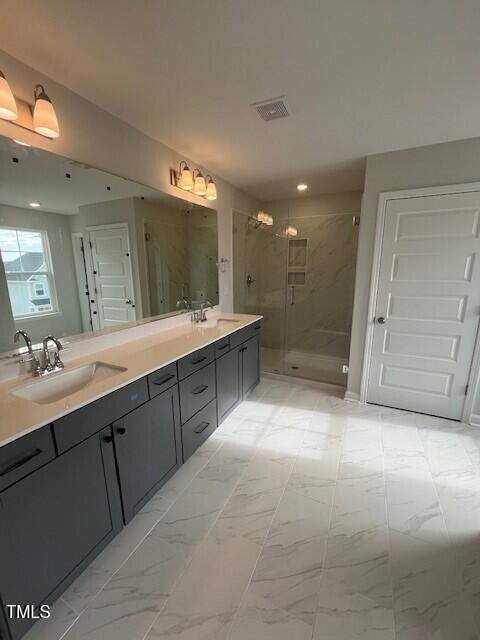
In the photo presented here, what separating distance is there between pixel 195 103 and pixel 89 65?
0.58 meters

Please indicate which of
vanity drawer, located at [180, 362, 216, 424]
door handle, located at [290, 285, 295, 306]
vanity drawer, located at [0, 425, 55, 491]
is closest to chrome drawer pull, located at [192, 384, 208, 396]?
vanity drawer, located at [180, 362, 216, 424]

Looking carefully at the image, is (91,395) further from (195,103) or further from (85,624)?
(195,103)

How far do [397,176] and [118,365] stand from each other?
273cm

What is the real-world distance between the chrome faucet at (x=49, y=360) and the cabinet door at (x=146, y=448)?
524mm

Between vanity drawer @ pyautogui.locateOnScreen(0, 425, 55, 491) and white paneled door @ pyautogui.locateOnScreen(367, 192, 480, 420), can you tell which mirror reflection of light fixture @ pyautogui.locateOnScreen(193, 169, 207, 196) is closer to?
white paneled door @ pyautogui.locateOnScreen(367, 192, 480, 420)

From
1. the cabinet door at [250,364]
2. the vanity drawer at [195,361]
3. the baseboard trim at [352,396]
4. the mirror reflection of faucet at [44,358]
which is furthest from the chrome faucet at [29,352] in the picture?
the baseboard trim at [352,396]

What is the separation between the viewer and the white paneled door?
2.27 meters

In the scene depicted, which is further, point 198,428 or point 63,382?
point 198,428

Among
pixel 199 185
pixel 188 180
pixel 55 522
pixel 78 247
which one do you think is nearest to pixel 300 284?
pixel 199 185

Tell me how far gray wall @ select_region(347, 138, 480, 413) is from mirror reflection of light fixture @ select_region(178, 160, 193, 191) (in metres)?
1.61

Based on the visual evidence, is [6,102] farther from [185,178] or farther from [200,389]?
[200,389]

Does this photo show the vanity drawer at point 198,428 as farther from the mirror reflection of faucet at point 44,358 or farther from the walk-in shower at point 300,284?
the walk-in shower at point 300,284

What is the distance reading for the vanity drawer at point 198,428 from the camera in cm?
191

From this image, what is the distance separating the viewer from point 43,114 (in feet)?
4.32
